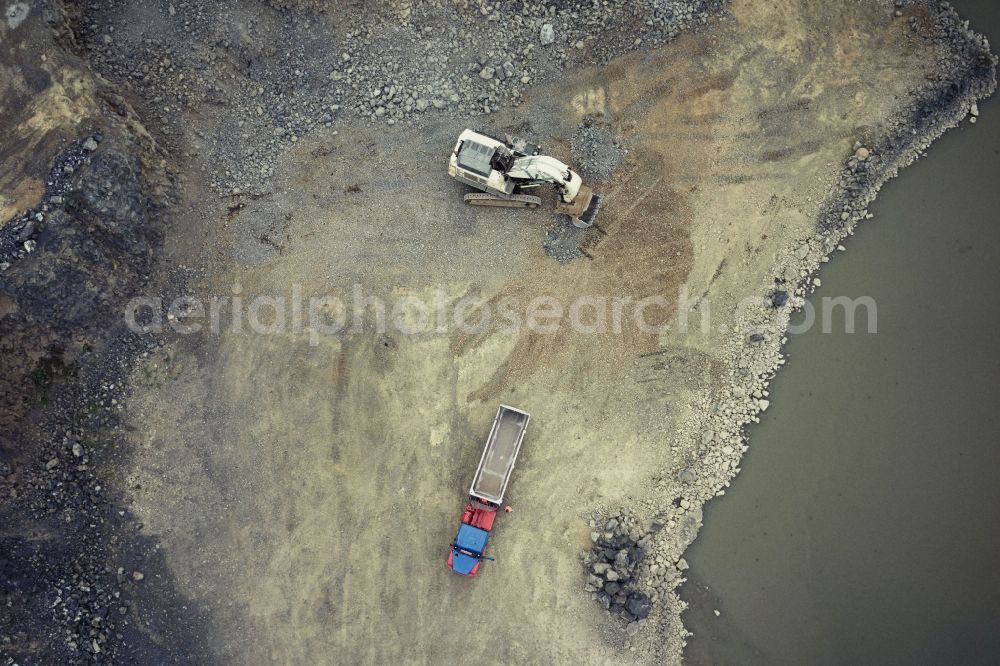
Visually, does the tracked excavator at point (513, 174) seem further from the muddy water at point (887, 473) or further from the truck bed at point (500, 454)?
the muddy water at point (887, 473)

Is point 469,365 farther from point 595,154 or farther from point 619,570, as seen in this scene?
point 595,154

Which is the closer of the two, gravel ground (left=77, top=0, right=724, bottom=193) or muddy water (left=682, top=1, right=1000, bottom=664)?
muddy water (left=682, top=1, right=1000, bottom=664)

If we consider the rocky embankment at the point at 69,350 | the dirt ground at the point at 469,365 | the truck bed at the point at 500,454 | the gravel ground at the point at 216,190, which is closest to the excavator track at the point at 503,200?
the dirt ground at the point at 469,365

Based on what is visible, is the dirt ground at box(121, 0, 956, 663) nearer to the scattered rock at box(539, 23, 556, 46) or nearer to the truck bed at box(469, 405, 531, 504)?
the truck bed at box(469, 405, 531, 504)

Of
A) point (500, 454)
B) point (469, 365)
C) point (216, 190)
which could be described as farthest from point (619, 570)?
point (216, 190)

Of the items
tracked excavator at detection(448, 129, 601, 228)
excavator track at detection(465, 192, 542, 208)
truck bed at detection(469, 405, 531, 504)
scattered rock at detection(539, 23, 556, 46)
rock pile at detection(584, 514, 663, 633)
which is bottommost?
rock pile at detection(584, 514, 663, 633)

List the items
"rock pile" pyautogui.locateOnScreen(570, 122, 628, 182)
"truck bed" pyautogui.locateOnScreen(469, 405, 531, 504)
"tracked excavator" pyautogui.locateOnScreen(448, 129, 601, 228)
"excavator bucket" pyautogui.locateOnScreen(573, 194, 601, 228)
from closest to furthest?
"truck bed" pyautogui.locateOnScreen(469, 405, 531, 504) → "tracked excavator" pyautogui.locateOnScreen(448, 129, 601, 228) → "excavator bucket" pyautogui.locateOnScreen(573, 194, 601, 228) → "rock pile" pyautogui.locateOnScreen(570, 122, 628, 182)

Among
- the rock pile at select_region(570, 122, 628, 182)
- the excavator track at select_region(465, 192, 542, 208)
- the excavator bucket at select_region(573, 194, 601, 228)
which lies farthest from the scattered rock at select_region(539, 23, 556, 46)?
the excavator bucket at select_region(573, 194, 601, 228)
